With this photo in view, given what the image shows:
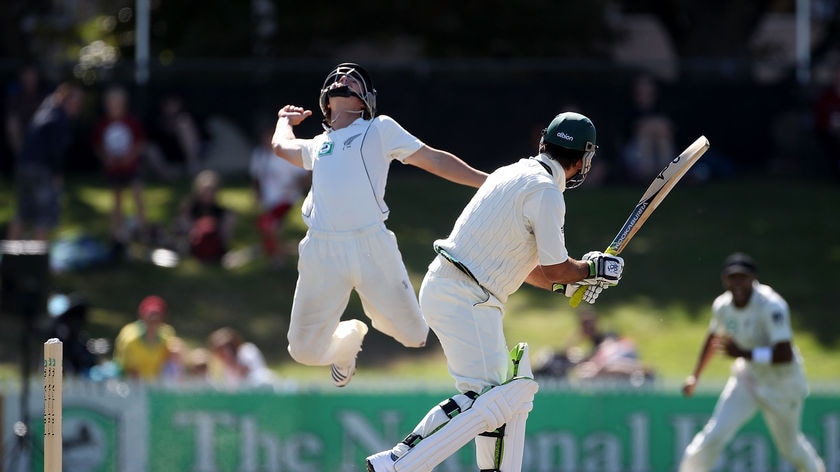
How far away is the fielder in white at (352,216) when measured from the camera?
672 centimetres

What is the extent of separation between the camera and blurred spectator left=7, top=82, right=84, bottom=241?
1513 centimetres

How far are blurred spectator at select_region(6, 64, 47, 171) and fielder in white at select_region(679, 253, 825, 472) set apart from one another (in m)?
9.88

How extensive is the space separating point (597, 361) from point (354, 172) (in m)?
6.39

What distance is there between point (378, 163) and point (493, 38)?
13.7m

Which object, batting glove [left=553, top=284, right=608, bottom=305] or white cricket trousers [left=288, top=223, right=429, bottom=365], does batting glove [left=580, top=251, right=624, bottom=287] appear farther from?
white cricket trousers [left=288, top=223, right=429, bottom=365]

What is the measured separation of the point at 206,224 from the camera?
16.0m

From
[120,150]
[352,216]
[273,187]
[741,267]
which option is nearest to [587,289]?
[352,216]

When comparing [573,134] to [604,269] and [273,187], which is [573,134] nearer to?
[604,269]

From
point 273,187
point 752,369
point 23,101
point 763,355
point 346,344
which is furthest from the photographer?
point 23,101

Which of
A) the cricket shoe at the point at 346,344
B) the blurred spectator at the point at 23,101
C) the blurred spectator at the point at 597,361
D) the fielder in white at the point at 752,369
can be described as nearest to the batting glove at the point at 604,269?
the cricket shoe at the point at 346,344

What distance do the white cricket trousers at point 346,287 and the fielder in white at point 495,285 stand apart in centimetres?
26

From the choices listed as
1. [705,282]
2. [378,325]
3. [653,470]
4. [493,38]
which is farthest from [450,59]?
[378,325]

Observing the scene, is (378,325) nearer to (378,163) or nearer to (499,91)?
(378,163)

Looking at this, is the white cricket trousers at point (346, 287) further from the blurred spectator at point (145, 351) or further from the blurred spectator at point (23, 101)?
the blurred spectator at point (23, 101)
